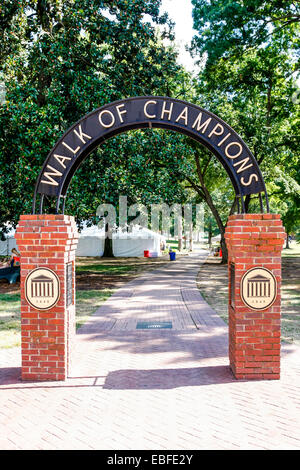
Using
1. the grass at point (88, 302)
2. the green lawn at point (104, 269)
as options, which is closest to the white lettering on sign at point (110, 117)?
the grass at point (88, 302)

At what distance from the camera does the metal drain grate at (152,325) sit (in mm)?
8828

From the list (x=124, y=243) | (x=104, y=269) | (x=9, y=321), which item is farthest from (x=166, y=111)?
(x=124, y=243)

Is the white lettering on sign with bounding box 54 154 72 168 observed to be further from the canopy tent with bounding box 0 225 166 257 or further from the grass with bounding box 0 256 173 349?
the canopy tent with bounding box 0 225 166 257

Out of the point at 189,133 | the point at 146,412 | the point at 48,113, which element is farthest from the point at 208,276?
the point at 146,412

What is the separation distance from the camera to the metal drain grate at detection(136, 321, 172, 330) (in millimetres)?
8828

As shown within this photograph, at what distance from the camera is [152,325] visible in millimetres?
9094

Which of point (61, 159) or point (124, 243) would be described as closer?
point (61, 159)

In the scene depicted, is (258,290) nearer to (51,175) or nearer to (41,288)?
Result: (41,288)

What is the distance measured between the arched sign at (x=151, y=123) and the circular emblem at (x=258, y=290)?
3.91 ft

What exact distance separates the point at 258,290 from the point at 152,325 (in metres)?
3.97

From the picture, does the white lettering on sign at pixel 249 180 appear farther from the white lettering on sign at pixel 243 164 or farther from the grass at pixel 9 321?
the grass at pixel 9 321

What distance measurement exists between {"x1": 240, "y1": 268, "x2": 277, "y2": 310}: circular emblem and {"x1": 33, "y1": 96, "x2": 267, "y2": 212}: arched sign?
119cm

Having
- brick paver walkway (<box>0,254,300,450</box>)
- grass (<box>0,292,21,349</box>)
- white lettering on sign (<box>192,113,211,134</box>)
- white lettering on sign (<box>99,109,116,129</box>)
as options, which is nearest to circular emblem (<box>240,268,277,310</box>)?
brick paver walkway (<box>0,254,300,450</box>)
